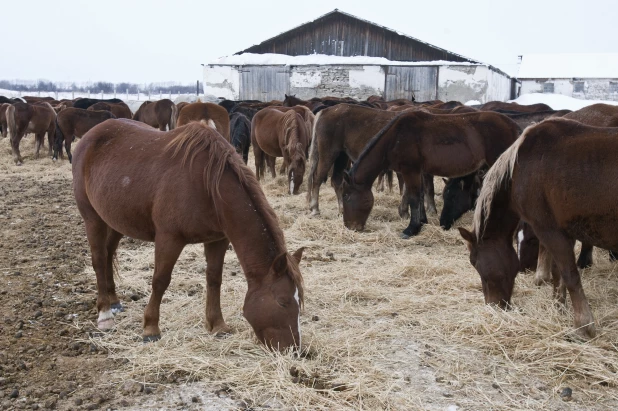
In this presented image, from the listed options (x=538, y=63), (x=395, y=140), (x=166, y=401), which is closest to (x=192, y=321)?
(x=166, y=401)

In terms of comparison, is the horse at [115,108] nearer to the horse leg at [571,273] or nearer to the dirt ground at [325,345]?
the dirt ground at [325,345]

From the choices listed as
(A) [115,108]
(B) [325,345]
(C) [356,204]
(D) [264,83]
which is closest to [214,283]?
(B) [325,345]

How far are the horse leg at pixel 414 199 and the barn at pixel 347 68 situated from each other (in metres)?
19.6

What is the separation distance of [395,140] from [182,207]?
4.55m

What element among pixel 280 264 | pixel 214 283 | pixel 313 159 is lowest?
pixel 214 283

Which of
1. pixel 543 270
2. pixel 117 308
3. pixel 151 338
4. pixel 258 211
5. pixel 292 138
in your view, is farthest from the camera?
pixel 292 138

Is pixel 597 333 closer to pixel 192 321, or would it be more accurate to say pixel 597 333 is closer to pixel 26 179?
pixel 192 321

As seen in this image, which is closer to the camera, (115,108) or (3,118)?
(115,108)

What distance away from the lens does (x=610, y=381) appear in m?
3.28

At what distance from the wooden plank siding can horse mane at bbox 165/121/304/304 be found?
2621 centimetres

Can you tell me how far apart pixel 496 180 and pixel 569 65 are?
45836 mm

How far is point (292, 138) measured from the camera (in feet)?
33.1

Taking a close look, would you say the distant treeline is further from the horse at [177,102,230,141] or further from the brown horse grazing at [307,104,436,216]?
the brown horse grazing at [307,104,436,216]

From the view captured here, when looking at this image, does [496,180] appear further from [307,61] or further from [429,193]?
[307,61]
